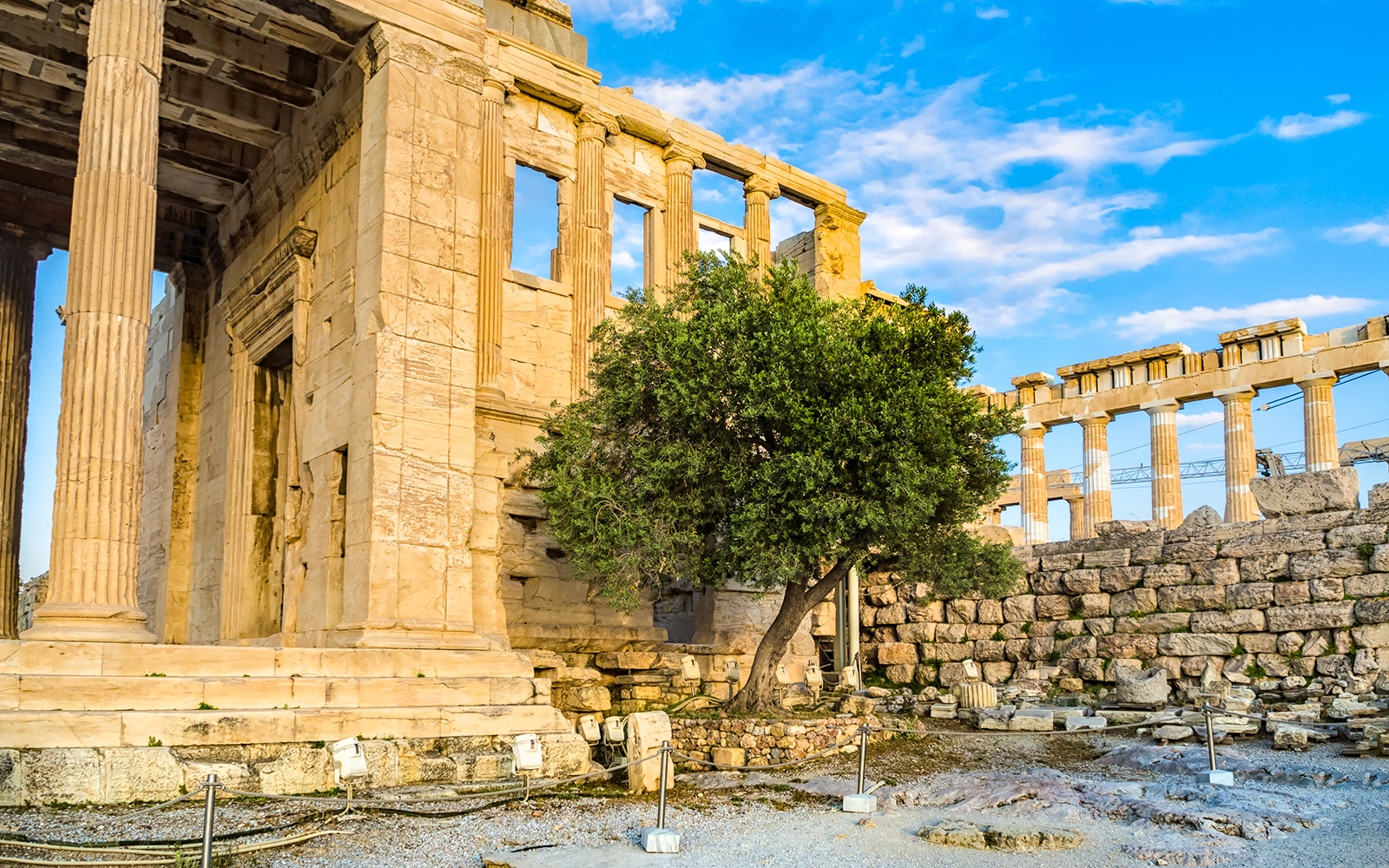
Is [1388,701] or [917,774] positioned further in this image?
[1388,701]

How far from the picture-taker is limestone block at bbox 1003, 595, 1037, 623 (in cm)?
1981

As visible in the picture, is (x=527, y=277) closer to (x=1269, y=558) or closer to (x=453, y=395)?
(x=453, y=395)

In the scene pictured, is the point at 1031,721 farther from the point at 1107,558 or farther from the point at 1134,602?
the point at 1107,558

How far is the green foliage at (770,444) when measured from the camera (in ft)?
45.0

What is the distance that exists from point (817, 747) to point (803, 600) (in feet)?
6.62

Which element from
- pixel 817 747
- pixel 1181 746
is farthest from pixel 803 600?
pixel 1181 746

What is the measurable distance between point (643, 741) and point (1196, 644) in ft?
Result: 35.2

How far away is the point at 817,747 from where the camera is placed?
46.0ft

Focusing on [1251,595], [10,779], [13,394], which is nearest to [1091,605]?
[1251,595]

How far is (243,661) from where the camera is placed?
1023 cm

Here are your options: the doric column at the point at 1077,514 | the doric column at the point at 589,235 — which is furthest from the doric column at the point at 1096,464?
the doric column at the point at 589,235

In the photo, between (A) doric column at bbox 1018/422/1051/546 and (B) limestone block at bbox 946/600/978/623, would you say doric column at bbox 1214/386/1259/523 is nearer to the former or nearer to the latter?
(A) doric column at bbox 1018/422/1051/546

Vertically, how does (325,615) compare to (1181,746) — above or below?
above

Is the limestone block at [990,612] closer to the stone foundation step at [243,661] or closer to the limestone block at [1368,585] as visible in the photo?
the limestone block at [1368,585]
